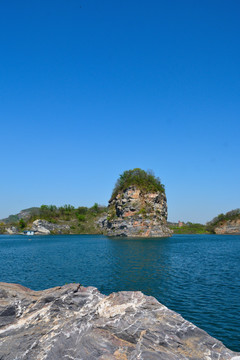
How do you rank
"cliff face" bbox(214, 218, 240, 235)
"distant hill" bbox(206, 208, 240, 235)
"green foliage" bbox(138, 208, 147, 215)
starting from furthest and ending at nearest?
"distant hill" bbox(206, 208, 240, 235) < "cliff face" bbox(214, 218, 240, 235) < "green foliage" bbox(138, 208, 147, 215)

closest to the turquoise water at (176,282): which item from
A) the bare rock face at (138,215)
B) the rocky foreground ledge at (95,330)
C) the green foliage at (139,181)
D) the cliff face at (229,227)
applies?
the rocky foreground ledge at (95,330)

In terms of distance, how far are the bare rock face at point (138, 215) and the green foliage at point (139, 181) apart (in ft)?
10.0

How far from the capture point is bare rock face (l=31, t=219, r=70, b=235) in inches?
7337

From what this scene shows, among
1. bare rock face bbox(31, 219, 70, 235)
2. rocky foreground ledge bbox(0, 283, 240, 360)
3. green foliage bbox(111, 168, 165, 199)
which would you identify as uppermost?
green foliage bbox(111, 168, 165, 199)

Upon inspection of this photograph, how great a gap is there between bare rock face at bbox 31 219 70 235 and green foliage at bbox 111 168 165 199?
6253 cm

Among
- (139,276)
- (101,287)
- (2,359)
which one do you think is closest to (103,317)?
(2,359)

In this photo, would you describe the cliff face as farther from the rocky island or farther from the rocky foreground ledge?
the rocky foreground ledge

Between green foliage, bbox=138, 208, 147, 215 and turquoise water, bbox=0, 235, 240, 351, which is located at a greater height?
green foliage, bbox=138, 208, 147, 215

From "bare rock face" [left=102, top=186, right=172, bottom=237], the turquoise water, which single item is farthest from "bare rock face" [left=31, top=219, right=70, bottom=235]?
the turquoise water

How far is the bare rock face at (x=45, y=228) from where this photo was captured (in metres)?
186

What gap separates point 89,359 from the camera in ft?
38.4

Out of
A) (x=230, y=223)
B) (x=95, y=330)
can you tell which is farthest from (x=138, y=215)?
(x=95, y=330)

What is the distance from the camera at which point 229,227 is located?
18912 cm

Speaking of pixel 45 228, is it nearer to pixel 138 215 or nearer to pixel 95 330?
pixel 138 215
